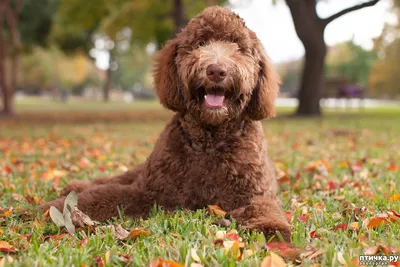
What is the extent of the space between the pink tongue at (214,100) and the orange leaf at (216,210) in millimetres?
830

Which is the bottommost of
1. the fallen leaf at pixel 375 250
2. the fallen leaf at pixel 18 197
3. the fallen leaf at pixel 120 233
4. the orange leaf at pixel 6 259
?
the fallen leaf at pixel 18 197

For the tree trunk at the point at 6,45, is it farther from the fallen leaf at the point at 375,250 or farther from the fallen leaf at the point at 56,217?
the fallen leaf at the point at 375,250

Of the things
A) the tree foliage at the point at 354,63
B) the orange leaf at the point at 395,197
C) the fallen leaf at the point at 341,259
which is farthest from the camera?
the tree foliage at the point at 354,63

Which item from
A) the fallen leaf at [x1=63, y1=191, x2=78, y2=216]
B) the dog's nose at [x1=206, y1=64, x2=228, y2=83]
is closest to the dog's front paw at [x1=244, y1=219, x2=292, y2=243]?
the dog's nose at [x1=206, y1=64, x2=228, y2=83]

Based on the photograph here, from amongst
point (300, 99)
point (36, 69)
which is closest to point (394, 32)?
point (300, 99)

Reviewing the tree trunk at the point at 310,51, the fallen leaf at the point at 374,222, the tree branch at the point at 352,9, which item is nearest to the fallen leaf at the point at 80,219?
the fallen leaf at the point at 374,222

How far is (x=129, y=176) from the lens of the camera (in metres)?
4.32

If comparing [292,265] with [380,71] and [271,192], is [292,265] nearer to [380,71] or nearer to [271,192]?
[271,192]

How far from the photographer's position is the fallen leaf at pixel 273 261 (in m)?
2.34

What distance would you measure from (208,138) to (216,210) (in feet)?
1.97

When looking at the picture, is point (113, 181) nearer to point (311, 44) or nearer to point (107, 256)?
point (107, 256)

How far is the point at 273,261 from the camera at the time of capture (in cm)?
236

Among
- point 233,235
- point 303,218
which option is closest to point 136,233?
point 233,235

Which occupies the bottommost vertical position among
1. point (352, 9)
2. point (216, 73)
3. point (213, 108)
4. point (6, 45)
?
point (213, 108)
